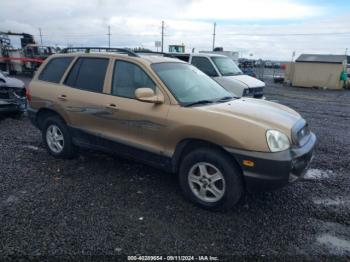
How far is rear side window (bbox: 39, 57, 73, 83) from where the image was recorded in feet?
17.0

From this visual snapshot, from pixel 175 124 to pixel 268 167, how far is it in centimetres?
119

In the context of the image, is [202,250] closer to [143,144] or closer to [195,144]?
[195,144]

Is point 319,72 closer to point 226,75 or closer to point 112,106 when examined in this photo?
point 226,75

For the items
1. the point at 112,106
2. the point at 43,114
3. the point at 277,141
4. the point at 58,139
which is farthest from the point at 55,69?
the point at 277,141

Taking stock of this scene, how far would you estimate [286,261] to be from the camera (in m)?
2.90

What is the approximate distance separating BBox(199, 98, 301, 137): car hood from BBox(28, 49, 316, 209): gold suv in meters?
0.01

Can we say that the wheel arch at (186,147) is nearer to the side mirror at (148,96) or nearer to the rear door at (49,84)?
the side mirror at (148,96)

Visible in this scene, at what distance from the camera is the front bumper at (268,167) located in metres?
3.25

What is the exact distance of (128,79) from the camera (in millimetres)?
4367

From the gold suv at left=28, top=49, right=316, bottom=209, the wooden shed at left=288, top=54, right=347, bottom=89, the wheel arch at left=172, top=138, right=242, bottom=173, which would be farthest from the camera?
the wooden shed at left=288, top=54, right=347, bottom=89

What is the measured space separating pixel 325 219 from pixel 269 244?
3.26 feet

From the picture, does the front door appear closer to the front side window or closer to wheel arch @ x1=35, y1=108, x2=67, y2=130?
the front side window

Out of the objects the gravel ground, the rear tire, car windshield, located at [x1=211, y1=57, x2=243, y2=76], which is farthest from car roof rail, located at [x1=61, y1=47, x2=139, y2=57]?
car windshield, located at [x1=211, y1=57, x2=243, y2=76]

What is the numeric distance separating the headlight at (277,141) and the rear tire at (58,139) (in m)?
3.30
